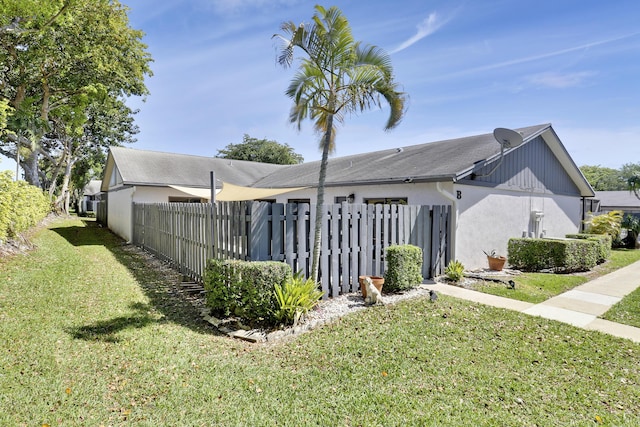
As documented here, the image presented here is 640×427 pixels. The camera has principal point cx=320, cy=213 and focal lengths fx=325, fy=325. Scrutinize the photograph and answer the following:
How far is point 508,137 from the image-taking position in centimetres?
1078

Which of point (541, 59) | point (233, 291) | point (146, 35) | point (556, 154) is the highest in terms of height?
point (146, 35)


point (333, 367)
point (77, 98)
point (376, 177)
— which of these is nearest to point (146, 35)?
point (77, 98)

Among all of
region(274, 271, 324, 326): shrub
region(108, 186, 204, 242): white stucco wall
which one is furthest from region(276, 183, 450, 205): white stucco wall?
region(108, 186, 204, 242): white stucco wall

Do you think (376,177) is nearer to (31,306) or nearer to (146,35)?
(31,306)

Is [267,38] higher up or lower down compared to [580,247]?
higher up

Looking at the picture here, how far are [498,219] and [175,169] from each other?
Answer: 1886 cm

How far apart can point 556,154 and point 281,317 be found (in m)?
15.9

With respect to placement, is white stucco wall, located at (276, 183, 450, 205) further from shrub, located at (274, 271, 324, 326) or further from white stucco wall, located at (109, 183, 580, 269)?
shrub, located at (274, 271, 324, 326)

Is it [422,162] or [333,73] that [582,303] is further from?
[333,73]

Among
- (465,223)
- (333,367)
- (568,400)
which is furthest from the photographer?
(465,223)

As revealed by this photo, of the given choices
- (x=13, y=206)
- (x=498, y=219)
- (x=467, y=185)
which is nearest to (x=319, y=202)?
(x=467, y=185)

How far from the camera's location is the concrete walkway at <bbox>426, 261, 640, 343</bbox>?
6125 mm

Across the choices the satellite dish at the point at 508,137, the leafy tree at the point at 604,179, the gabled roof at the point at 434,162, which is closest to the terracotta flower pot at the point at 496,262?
the gabled roof at the point at 434,162

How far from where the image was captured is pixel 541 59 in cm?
1293
